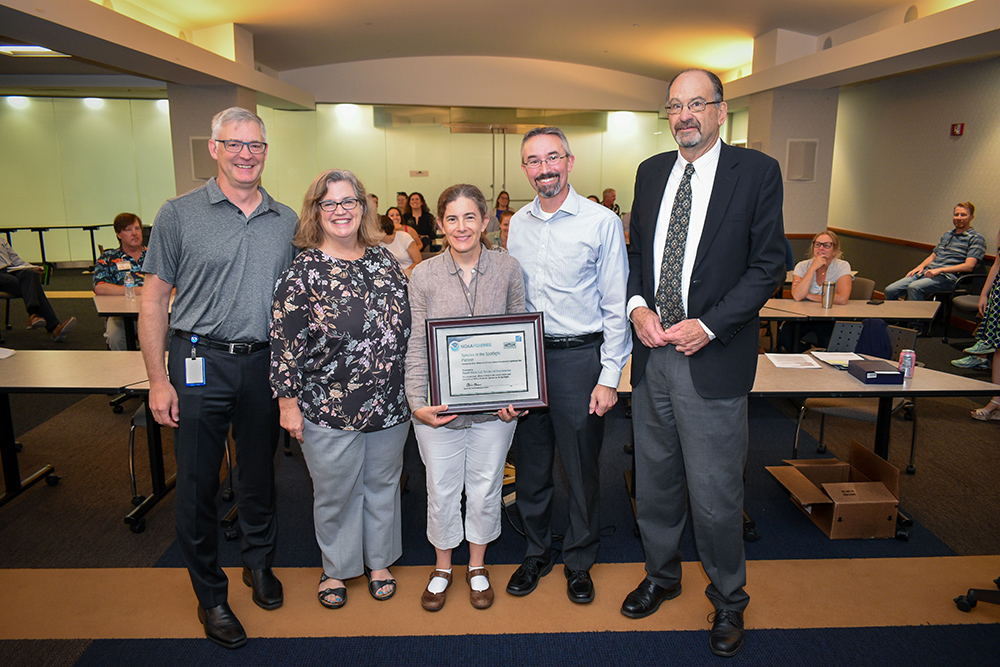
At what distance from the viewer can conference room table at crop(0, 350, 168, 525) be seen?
3275 millimetres

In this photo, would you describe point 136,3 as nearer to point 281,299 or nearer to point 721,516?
point 281,299

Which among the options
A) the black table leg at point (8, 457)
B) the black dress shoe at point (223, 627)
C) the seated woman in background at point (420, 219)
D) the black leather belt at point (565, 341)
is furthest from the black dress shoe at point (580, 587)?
the seated woman in background at point (420, 219)

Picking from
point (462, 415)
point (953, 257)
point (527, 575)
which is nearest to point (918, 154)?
point (953, 257)

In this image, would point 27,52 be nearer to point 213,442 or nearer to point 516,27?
point 516,27

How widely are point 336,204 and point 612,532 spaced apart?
2.11 m

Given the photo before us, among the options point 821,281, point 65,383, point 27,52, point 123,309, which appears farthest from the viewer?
point 27,52

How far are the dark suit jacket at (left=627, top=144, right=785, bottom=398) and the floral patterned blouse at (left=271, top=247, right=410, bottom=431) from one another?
1088mm

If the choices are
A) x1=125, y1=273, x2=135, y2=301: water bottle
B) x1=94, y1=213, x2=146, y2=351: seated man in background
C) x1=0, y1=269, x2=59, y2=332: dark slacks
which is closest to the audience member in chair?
x1=0, y1=269, x2=59, y2=332: dark slacks

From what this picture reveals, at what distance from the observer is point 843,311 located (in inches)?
206

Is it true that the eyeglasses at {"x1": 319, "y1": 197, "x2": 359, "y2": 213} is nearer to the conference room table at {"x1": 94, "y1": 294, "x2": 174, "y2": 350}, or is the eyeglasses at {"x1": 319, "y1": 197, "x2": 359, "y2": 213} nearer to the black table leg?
the black table leg

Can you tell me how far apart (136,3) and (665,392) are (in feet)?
28.1

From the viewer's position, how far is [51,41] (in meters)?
6.46

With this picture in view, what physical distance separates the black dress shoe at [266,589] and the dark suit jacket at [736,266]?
1878 millimetres

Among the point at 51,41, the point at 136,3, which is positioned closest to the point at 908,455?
the point at 51,41
